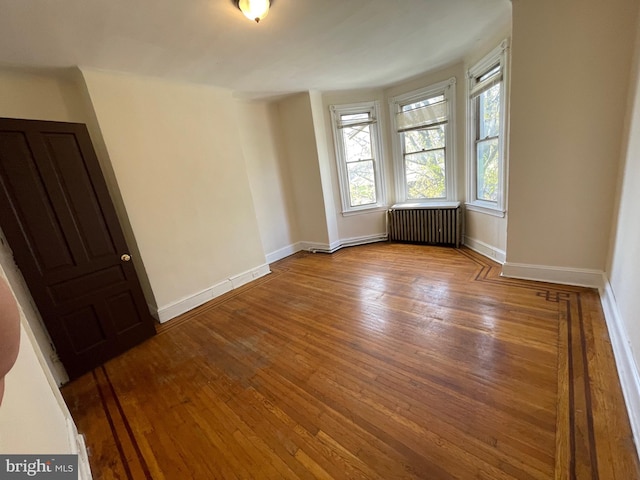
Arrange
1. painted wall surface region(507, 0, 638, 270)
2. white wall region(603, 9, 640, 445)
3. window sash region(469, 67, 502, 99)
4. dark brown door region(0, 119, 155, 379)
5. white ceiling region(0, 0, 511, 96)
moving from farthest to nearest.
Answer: window sash region(469, 67, 502, 99)
painted wall surface region(507, 0, 638, 270)
dark brown door region(0, 119, 155, 379)
white ceiling region(0, 0, 511, 96)
white wall region(603, 9, 640, 445)

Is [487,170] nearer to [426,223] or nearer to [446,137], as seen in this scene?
[446,137]

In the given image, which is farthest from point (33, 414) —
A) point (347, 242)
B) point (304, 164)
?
point (347, 242)

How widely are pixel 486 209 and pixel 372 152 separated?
210 centimetres

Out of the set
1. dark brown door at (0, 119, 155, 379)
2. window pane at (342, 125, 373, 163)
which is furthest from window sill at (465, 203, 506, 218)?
dark brown door at (0, 119, 155, 379)

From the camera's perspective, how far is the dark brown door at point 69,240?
1927 millimetres

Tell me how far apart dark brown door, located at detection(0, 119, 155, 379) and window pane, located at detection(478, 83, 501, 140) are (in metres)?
4.35

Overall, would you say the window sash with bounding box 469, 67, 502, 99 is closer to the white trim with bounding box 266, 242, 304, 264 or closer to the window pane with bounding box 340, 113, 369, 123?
the window pane with bounding box 340, 113, 369, 123

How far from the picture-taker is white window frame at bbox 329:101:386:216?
4414 millimetres

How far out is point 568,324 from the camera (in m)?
2.06

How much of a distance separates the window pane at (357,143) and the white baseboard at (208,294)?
250 centimetres

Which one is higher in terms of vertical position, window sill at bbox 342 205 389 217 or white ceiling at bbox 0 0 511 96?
white ceiling at bbox 0 0 511 96

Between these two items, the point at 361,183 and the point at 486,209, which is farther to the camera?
the point at 361,183

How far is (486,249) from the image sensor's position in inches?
143

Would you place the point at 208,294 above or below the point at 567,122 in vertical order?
below
